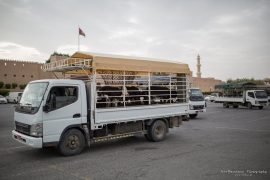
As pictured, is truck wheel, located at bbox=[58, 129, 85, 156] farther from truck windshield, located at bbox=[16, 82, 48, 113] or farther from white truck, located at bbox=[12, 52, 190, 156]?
truck windshield, located at bbox=[16, 82, 48, 113]

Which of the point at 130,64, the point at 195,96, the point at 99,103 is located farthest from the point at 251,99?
the point at 99,103

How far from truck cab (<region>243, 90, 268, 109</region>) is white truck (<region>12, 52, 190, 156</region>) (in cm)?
1848

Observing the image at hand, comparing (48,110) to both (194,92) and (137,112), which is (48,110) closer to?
(137,112)

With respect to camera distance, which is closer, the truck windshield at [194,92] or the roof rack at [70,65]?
the roof rack at [70,65]

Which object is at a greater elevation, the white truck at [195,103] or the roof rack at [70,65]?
the roof rack at [70,65]

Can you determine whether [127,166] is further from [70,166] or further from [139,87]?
[139,87]

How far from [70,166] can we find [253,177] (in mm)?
4498

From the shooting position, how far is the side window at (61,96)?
24.1 ft

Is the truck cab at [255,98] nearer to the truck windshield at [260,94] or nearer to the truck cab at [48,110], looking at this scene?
the truck windshield at [260,94]

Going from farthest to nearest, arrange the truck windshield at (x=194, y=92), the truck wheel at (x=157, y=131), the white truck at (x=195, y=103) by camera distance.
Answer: the truck windshield at (x=194, y=92) → the white truck at (x=195, y=103) → the truck wheel at (x=157, y=131)

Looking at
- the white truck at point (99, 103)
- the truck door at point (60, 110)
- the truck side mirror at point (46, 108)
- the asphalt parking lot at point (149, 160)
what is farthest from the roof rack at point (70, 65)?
the asphalt parking lot at point (149, 160)

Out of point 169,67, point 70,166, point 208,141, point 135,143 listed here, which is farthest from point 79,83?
point 208,141

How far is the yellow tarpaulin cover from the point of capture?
8.36 m

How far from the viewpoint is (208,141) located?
32.7 feet
